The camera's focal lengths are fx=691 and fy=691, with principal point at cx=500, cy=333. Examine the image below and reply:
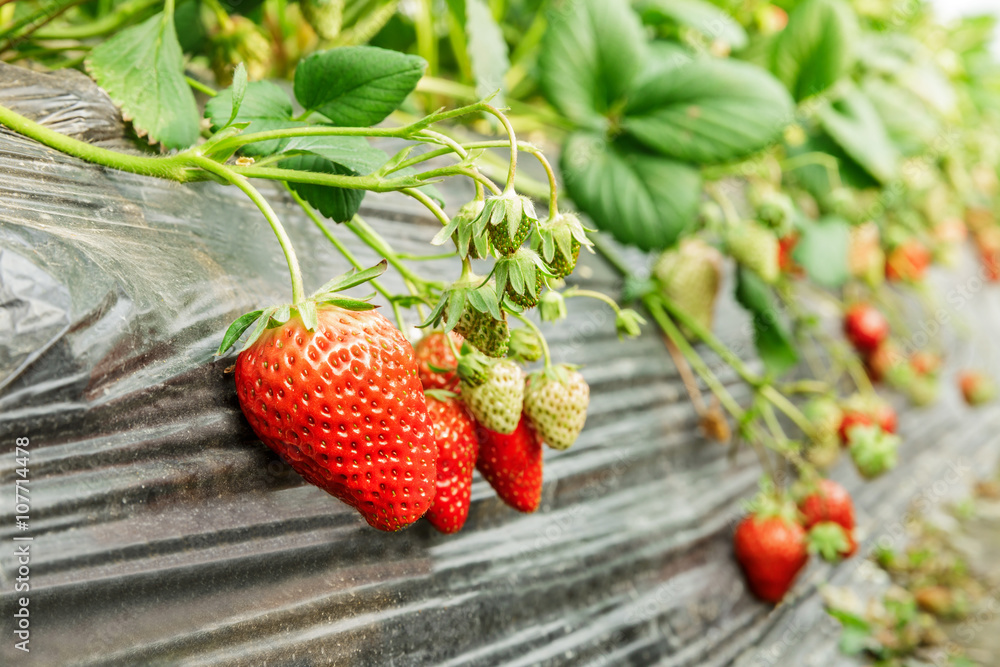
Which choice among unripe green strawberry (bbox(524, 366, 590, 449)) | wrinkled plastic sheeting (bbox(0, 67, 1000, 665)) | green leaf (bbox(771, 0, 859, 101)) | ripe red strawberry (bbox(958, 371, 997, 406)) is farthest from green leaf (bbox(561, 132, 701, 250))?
ripe red strawberry (bbox(958, 371, 997, 406))

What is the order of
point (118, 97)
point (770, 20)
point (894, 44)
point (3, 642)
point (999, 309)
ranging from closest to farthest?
point (3, 642) < point (118, 97) < point (770, 20) < point (894, 44) < point (999, 309)

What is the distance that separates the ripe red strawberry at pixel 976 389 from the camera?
6.95 ft

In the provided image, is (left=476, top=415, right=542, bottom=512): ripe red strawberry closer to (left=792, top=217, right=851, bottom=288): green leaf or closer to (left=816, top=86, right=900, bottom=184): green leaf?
(left=792, top=217, right=851, bottom=288): green leaf

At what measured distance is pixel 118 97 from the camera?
602 mm

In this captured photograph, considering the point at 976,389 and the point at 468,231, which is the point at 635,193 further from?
the point at 976,389

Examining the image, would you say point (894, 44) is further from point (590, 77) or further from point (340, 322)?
point (340, 322)

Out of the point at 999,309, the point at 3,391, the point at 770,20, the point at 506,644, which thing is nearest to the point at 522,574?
the point at 506,644

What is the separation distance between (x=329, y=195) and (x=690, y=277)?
0.76m

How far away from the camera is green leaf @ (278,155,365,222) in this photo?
1.79 feet

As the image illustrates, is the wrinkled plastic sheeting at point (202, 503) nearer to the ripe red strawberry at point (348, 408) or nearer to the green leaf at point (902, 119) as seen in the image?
the ripe red strawberry at point (348, 408)

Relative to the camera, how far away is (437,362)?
602mm

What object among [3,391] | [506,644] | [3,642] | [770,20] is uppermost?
[770,20]

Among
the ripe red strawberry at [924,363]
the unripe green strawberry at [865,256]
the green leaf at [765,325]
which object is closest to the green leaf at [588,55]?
the green leaf at [765,325]

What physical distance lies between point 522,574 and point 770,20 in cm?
133
